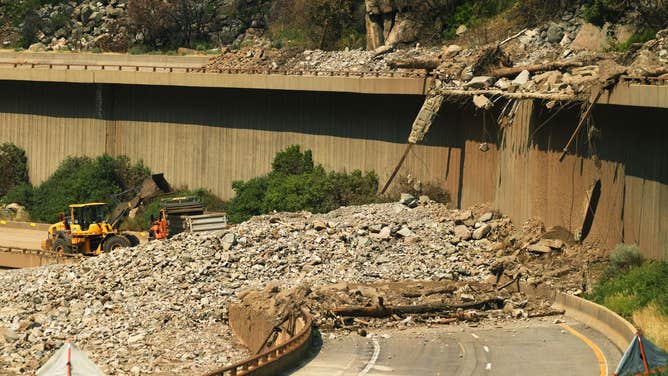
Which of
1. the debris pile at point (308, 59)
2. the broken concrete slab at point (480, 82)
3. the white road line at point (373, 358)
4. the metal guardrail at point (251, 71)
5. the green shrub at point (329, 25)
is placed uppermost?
the green shrub at point (329, 25)

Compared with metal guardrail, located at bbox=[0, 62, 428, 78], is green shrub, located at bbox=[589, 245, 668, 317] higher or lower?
lower

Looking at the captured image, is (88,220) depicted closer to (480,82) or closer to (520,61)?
(480,82)

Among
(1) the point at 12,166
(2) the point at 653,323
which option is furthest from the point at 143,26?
(2) the point at 653,323

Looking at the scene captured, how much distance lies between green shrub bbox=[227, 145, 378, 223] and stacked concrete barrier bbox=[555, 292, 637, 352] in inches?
665

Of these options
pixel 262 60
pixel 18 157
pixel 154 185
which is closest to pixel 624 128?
pixel 154 185

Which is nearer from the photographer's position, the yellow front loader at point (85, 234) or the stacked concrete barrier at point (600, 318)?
the stacked concrete barrier at point (600, 318)

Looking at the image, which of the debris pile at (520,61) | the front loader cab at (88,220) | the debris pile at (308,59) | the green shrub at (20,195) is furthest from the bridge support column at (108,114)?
the front loader cab at (88,220)

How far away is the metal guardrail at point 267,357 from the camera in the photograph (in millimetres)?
24828

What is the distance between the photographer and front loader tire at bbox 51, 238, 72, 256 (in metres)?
45.3

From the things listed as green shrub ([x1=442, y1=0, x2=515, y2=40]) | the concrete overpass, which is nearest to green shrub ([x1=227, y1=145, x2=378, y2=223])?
the concrete overpass

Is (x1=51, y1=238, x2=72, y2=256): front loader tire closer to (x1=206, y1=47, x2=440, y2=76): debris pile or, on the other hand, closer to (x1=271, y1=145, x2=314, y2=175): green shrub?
(x1=271, y1=145, x2=314, y2=175): green shrub

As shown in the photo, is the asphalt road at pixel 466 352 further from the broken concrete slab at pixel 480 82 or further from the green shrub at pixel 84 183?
the green shrub at pixel 84 183

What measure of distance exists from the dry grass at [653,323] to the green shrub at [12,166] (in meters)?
39.6

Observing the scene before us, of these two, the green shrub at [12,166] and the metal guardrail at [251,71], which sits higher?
the metal guardrail at [251,71]
